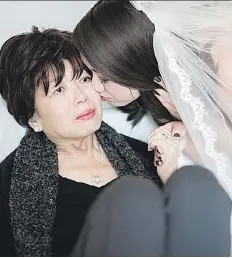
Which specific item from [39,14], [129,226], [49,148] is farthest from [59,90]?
[39,14]

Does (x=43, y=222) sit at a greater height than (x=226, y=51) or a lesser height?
lesser

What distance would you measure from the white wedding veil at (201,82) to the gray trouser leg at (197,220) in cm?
19

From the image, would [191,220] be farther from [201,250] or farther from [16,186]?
[16,186]

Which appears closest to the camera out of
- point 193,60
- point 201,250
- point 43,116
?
point 201,250

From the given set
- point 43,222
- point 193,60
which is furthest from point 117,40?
point 43,222

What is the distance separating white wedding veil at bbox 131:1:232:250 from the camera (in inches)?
44.1

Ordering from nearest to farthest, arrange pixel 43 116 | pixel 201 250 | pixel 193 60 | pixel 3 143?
pixel 201 250 < pixel 193 60 < pixel 43 116 < pixel 3 143

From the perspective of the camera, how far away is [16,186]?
1.19m

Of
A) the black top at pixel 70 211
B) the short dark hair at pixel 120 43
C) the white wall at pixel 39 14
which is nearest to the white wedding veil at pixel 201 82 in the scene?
the short dark hair at pixel 120 43

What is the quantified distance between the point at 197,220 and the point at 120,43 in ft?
1.47

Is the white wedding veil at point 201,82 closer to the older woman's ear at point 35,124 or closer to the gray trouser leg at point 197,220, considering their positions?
the gray trouser leg at point 197,220

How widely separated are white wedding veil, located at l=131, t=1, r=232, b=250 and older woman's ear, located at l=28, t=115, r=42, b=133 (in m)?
0.34

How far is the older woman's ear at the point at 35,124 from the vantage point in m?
1.26

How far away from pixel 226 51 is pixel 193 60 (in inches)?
3.1
